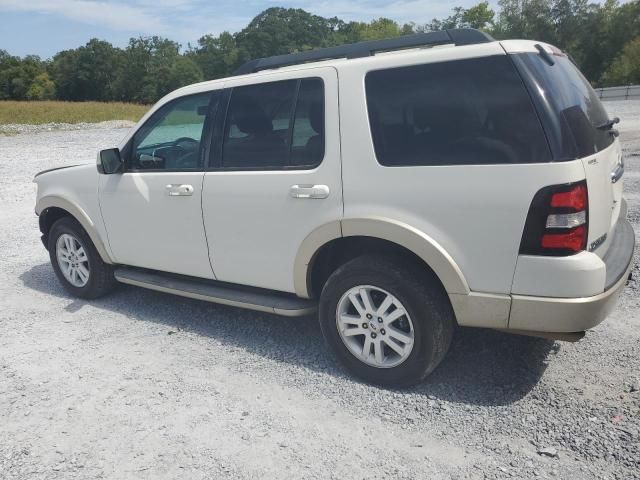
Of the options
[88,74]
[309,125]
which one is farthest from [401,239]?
[88,74]

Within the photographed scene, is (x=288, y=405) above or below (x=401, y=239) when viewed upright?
below

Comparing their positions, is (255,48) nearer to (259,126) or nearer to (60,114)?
(60,114)

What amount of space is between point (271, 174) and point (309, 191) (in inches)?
14.2

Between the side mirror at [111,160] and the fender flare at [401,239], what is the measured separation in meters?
2.00

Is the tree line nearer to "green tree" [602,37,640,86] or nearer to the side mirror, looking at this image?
"green tree" [602,37,640,86]

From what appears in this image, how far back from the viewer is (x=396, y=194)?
310 cm

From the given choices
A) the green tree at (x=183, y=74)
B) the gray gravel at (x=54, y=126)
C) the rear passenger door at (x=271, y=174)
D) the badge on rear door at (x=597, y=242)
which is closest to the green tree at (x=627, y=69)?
the gray gravel at (x=54, y=126)

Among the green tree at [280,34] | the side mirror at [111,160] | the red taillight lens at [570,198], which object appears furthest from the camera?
the green tree at [280,34]

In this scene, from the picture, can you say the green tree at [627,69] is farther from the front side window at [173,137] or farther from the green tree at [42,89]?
the green tree at [42,89]

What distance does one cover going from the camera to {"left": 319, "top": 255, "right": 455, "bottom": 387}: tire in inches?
123

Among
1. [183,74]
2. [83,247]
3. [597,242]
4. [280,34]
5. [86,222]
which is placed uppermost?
[280,34]

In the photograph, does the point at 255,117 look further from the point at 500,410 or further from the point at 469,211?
the point at 500,410

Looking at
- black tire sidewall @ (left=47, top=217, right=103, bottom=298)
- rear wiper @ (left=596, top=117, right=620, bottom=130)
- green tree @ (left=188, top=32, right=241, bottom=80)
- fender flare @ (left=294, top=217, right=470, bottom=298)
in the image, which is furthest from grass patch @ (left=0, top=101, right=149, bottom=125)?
rear wiper @ (left=596, top=117, right=620, bottom=130)

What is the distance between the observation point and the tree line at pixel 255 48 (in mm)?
62750
